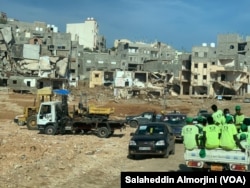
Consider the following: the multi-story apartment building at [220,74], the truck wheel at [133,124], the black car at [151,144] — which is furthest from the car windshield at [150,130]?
the multi-story apartment building at [220,74]

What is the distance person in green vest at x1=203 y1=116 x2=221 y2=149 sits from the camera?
12461 mm

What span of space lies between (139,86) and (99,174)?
79.5 metres

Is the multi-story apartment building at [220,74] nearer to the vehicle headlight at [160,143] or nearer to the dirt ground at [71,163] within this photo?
the dirt ground at [71,163]

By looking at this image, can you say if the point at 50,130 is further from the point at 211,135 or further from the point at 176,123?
the point at 211,135

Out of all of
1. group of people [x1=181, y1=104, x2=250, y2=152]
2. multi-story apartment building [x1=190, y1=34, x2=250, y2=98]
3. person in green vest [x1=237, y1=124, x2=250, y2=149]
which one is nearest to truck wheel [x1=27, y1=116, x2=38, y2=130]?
group of people [x1=181, y1=104, x2=250, y2=152]

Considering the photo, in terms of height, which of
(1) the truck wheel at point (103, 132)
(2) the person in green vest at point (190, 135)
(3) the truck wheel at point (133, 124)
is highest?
(2) the person in green vest at point (190, 135)

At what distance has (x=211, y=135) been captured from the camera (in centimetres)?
1257

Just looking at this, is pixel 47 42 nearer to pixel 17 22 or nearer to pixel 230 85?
pixel 17 22

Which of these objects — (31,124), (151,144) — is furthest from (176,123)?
(31,124)

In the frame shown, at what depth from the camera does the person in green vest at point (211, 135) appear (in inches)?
491

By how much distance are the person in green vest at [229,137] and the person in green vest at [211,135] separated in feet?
0.39

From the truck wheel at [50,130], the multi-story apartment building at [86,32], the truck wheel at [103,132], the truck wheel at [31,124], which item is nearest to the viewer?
the truck wheel at [103,132]

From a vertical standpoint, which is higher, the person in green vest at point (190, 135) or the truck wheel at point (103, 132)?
the person in green vest at point (190, 135)

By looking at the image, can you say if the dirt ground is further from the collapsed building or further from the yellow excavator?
the collapsed building
